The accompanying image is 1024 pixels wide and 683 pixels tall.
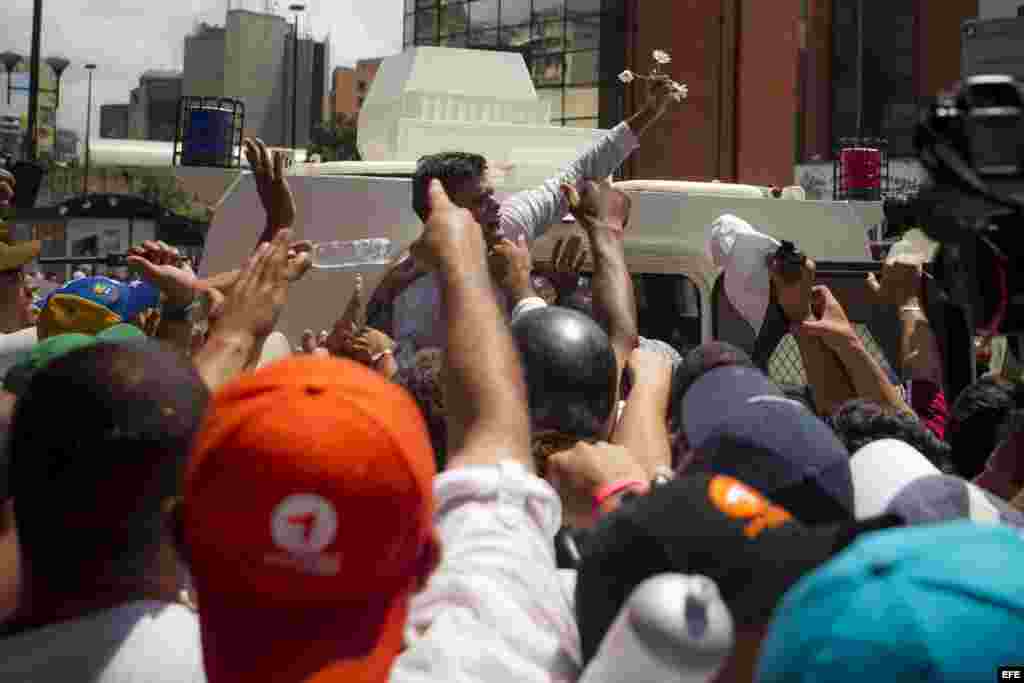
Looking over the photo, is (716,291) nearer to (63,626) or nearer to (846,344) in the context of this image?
(846,344)

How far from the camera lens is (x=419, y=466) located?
1457 mm

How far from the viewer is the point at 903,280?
4277mm

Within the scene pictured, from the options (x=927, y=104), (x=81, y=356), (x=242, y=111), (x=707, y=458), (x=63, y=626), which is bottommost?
(x=63, y=626)

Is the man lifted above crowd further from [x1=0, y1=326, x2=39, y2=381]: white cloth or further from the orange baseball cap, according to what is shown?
the orange baseball cap

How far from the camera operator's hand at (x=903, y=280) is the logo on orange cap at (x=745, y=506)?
9.35ft

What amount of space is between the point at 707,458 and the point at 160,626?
82 cm

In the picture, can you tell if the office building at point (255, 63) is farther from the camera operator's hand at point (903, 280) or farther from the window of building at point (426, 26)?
the camera operator's hand at point (903, 280)

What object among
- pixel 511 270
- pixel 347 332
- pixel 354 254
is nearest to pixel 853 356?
pixel 511 270

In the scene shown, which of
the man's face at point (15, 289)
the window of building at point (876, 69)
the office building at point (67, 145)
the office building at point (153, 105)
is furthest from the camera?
the office building at point (153, 105)

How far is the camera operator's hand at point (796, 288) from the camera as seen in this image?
352 cm

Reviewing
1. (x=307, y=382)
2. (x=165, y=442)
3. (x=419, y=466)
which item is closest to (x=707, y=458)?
(x=419, y=466)

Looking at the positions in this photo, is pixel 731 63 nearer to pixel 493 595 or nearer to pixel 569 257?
pixel 569 257

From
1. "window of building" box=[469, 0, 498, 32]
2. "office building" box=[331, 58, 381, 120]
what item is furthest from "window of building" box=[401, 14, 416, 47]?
"office building" box=[331, 58, 381, 120]

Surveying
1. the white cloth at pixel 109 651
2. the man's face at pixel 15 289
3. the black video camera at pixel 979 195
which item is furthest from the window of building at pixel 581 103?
the white cloth at pixel 109 651
